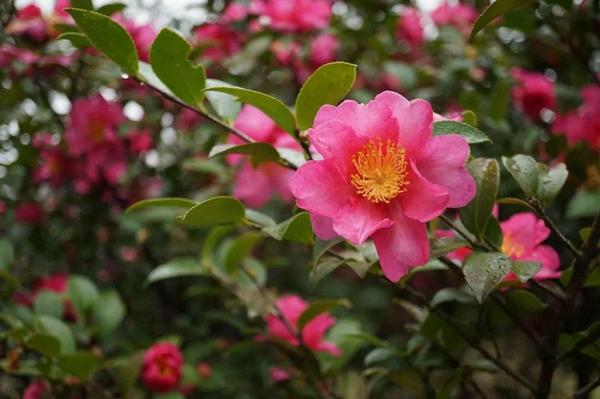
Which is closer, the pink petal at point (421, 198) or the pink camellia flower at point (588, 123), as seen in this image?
the pink petal at point (421, 198)

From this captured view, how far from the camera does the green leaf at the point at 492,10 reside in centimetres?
73

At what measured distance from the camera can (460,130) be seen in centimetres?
68

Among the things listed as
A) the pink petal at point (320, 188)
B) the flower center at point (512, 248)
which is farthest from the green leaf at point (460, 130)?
the flower center at point (512, 248)

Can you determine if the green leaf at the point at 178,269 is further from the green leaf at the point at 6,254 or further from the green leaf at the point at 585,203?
the green leaf at the point at 585,203

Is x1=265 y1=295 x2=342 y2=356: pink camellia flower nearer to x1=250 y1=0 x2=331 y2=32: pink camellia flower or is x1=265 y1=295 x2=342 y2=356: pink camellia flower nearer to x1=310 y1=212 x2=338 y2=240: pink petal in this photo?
x1=310 y1=212 x2=338 y2=240: pink petal

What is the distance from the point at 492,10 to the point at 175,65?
345 mm

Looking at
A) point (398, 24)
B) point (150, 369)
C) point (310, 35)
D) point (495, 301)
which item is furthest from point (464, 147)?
point (398, 24)

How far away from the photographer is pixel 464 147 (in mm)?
654

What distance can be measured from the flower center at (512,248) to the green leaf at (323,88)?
10.6 inches

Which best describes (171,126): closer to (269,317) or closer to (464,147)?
(269,317)

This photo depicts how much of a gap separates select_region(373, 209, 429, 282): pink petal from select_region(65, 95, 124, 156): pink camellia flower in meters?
0.87

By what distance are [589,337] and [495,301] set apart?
4.2 inches

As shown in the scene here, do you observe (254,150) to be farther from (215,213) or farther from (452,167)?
(452,167)

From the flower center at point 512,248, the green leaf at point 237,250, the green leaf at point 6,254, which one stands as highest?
the flower center at point 512,248
